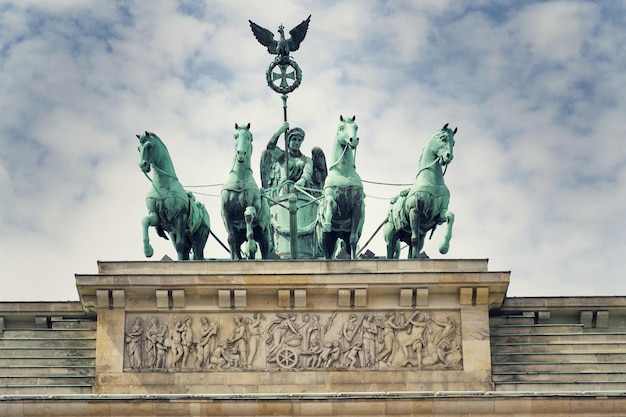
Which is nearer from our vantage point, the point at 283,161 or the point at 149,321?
the point at 149,321

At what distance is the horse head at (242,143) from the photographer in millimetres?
44688

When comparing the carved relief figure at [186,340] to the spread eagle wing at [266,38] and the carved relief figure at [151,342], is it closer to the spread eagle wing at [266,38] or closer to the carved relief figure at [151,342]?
the carved relief figure at [151,342]

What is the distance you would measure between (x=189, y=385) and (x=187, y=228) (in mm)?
3917

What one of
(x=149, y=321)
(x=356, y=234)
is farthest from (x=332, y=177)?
(x=149, y=321)

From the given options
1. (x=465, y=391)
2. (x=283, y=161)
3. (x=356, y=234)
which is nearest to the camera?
(x=465, y=391)

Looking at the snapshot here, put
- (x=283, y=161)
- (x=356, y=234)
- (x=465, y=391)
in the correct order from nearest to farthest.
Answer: (x=465, y=391), (x=356, y=234), (x=283, y=161)

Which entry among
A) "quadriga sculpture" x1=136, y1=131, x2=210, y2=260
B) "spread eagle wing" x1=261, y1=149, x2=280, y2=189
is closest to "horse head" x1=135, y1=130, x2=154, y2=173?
"quadriga sculpture" x1=136, y1=131, x2=210, y2=260

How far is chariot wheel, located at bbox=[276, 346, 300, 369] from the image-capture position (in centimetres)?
4284

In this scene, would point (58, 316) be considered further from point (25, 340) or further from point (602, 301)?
point (602, 301)

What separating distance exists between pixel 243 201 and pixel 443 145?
395 cm

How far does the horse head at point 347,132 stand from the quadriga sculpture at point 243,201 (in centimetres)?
174

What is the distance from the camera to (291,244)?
46.3 metres

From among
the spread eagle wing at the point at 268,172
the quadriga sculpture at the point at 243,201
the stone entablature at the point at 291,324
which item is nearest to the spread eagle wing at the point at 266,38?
the spread eagle wing at the point at 268,172

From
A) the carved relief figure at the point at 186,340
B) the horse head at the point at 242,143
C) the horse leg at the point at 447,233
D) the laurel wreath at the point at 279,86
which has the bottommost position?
the carved relief figure at the point at 186,340
